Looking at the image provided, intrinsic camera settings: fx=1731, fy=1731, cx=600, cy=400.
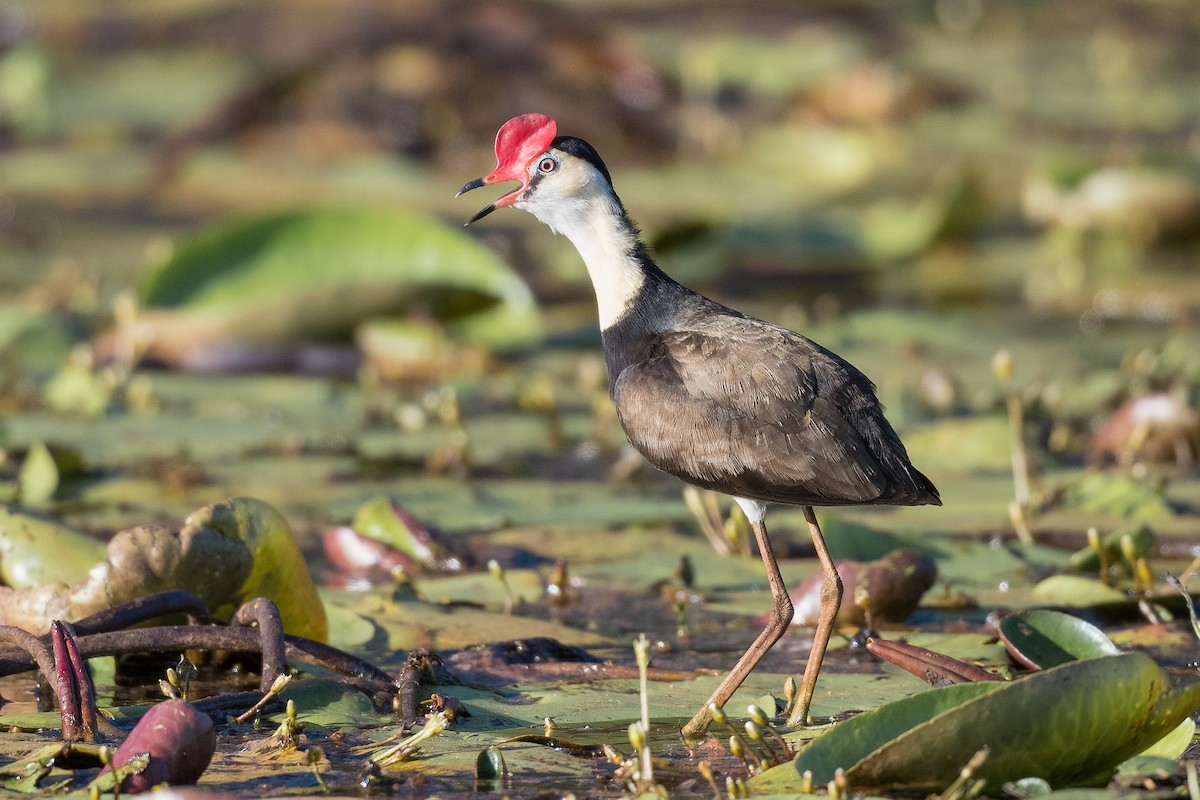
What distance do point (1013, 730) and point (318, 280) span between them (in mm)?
4472

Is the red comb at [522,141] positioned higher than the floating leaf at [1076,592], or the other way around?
the red comb at [522,141]

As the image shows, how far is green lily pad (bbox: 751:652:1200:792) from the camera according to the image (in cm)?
298

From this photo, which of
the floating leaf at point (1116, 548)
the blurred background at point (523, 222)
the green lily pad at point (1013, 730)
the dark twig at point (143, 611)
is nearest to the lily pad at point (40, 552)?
the dark twig at point (143, 611)

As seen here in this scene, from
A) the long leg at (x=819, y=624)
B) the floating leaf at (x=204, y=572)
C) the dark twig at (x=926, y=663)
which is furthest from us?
the floating leaf at (x=204, y=572)

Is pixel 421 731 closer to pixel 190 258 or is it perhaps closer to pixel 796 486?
pixel 796 486

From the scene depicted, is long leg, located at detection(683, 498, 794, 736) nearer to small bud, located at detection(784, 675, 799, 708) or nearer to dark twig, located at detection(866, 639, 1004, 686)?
small bud, located at detection(784, 675, 799, 708)

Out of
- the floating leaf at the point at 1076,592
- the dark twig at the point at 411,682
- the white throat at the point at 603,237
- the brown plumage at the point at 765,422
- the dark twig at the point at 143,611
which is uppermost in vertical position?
the white throat at the point at 603,237

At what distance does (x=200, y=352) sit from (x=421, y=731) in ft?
12.8

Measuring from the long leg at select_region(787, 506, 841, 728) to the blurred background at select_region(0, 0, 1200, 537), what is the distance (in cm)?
118

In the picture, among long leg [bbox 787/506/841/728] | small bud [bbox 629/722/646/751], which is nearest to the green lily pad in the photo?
small bud [bbox 629/722/646/751]

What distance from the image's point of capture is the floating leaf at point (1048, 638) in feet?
12.0

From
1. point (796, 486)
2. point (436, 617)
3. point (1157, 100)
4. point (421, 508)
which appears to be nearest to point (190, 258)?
point (421, 508)

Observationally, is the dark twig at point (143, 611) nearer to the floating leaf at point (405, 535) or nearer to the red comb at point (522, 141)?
the floating leaf at point (405, 535)

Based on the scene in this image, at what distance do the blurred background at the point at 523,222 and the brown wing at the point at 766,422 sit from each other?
1.19 metres
